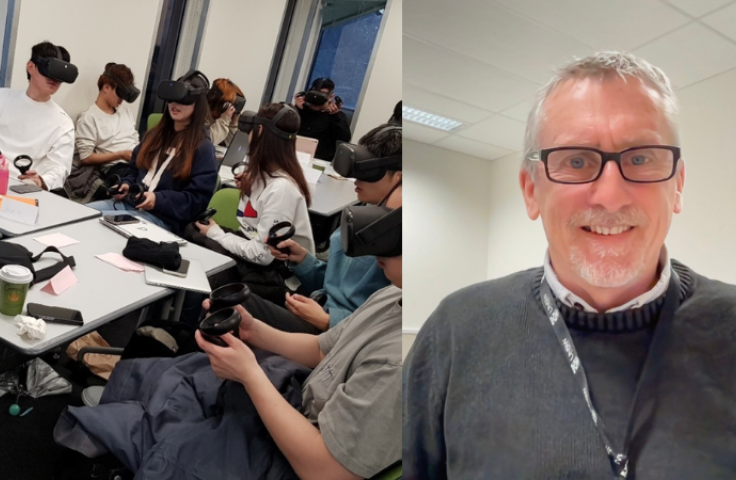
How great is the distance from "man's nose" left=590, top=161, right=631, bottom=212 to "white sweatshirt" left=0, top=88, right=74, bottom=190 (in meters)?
2.24

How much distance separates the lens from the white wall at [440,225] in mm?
337

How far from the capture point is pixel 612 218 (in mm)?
266

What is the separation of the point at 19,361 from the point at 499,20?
2077 mm

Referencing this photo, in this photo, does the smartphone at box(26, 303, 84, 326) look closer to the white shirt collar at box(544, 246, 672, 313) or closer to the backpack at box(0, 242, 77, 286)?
the backpack at box(0, 242, 77, 286)

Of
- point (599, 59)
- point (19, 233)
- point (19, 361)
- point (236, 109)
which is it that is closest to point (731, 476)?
point (599, 59)

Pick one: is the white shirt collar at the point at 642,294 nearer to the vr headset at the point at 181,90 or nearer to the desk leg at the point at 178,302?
the desk leg at the point at 178,302

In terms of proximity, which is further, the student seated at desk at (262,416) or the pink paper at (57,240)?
the pink paper at (57,240)

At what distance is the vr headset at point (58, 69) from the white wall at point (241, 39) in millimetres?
775

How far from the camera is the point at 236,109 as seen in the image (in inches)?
109

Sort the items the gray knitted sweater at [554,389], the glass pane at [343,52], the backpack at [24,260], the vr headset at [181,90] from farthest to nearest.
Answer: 1. the vr headset at [181,90]
2. the glass pane at [343,52]
3. the backpack at [24,260]
4. the gray knitted sweater at [554,389]

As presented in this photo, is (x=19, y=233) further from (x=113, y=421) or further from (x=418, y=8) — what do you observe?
(x=418, y=8)

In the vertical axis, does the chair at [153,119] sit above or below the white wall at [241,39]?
below

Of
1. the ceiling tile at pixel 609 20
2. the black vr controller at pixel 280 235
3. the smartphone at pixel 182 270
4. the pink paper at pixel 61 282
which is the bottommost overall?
the pink paper at pixel 61 282

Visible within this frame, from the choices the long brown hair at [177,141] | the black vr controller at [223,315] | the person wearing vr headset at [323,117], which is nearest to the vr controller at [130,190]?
the long brown hair at [177,141]
